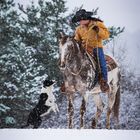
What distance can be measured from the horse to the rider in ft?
0.15

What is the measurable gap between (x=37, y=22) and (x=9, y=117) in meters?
0.84

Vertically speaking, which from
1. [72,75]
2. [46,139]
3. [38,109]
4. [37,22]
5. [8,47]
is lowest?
[46,139]

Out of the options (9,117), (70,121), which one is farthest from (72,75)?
(9,117)

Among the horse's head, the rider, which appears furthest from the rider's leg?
the horse's head

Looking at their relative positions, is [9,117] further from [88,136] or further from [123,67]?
[123,67]

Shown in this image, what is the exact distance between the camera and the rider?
3.39m

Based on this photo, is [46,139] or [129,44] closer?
[46,139]

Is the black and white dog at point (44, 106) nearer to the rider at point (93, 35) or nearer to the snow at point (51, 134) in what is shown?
the snow at point (51, 134)

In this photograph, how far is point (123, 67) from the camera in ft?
11.3

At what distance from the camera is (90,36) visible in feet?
11.1

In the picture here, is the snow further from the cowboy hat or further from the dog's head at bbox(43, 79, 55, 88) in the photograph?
the cowboy hat

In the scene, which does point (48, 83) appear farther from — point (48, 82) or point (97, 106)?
point (97, 106)

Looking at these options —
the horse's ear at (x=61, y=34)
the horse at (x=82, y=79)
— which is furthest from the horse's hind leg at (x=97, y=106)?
the horse's ear at (x=61, y=34)

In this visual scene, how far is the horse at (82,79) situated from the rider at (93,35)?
5 cm
